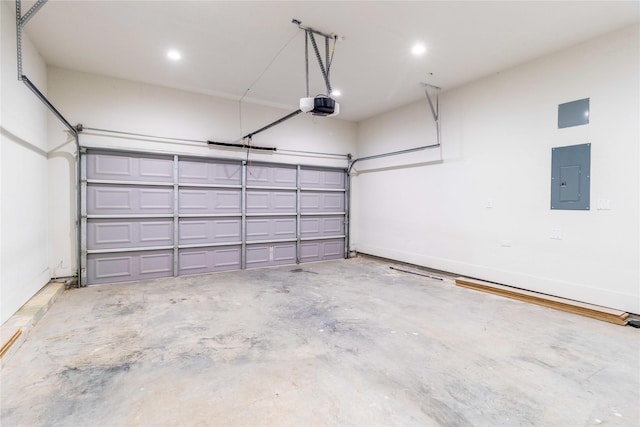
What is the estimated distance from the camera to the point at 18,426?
1678 mm

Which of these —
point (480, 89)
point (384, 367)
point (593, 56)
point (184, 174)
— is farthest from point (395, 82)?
point (384, 367)

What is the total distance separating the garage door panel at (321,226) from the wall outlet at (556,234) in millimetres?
4017

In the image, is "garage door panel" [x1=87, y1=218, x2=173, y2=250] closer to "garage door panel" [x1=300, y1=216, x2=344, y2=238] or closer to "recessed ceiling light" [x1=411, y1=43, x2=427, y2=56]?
"garage door panel" [x1=300, y1=216, x2=344, y2=238]

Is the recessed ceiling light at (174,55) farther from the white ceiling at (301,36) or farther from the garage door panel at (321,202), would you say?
the garage door panel at (321,202)

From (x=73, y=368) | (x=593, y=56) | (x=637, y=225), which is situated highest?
(x=593, y=56)

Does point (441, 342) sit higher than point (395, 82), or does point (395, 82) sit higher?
point (395, 82)

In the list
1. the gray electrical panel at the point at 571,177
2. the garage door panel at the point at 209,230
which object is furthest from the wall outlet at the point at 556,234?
the garage door panel at the point at 209,230

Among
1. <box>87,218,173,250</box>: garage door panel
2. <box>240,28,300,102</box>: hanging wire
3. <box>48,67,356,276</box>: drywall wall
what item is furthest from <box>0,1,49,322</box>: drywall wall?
<box>240,28,300,102</box>: hanging wire

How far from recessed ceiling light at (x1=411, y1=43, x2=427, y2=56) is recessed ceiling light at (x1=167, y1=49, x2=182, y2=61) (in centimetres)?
304

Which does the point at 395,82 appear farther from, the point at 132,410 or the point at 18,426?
the point at 18,426

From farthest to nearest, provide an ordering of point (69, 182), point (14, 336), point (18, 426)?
point (69, 182)
point (14, 336)
point (18, 426)

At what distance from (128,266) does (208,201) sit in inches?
64.4

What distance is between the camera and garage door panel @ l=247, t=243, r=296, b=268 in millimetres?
5934

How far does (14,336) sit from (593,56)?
6576mm
